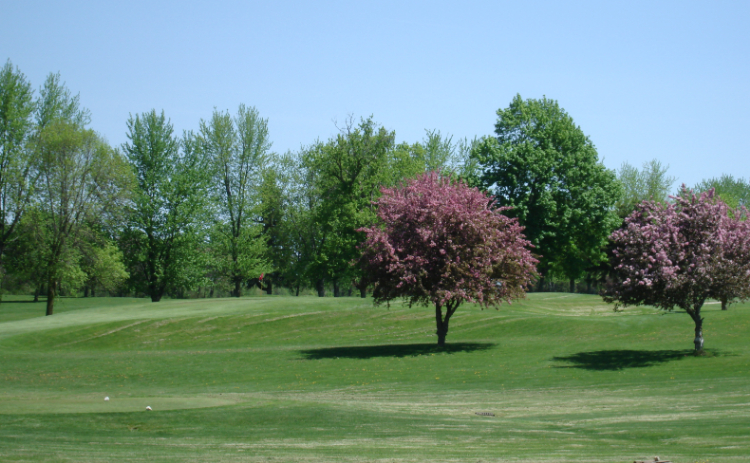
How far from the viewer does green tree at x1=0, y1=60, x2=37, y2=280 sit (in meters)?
52.1

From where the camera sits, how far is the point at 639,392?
2022 cm

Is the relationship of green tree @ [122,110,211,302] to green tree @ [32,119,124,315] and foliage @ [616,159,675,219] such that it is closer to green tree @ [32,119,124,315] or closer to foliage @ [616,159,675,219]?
green tree @ [32,119,124,315]

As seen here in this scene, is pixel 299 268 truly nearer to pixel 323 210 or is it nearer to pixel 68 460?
pixel 323 210

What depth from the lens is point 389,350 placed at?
32750 millimetres

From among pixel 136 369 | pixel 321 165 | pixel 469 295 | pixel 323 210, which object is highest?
pixel 321 165

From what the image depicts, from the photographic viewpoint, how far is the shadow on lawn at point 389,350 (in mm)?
31094

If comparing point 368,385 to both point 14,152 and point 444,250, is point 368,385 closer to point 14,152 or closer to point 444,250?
point 444,250

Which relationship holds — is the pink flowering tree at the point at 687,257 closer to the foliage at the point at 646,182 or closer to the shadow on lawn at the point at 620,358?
the shadow on lawn at the point at 620,358

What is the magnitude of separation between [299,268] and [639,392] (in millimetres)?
53409

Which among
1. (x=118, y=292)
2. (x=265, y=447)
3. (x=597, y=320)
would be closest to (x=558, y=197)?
(x=597, y=320)

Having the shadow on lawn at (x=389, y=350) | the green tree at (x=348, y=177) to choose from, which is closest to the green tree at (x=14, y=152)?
the green tree at (x=348, y=177)

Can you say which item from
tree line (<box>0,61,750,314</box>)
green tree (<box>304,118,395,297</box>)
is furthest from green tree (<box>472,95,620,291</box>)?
green tree (<box>304,118,395,297</box>)

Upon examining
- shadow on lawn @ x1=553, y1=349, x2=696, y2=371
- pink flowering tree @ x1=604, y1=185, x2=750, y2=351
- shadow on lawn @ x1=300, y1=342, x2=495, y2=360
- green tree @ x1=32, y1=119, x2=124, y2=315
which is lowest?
shadow on lawn @ x1=300, y1=342, x2=495, y2=360

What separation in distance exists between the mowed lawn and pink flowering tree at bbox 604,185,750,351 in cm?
264
